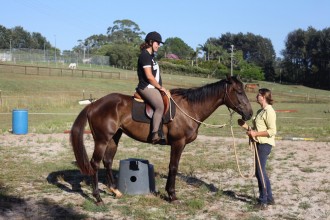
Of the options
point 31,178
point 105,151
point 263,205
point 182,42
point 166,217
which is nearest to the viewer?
point 166,217

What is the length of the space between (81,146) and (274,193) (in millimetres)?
3706

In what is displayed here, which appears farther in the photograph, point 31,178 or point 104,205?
point 31,178

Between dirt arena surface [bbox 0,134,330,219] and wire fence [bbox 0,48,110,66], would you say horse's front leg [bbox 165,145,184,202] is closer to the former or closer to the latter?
dirt arena surface [bbox 0,134,330,219]

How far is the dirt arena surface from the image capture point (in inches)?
246

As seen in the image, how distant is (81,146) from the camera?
279 inches

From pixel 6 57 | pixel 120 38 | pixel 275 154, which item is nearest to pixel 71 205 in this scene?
pixel 275 154

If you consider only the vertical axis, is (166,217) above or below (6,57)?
below

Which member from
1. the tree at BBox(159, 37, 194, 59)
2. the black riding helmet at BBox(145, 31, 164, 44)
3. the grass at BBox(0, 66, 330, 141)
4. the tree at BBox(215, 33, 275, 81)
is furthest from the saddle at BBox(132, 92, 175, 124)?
the tree at BBox(159, 37, 194, 59)

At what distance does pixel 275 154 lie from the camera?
1159 centimetres

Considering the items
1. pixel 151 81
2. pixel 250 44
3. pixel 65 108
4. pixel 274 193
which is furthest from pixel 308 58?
pixel 151 81

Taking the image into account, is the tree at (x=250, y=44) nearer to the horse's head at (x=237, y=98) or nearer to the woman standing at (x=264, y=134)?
the horse's head at (x=237, y=98)

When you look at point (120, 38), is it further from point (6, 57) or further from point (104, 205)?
point (104, 205)

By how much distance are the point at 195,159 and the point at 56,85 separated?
138 ft

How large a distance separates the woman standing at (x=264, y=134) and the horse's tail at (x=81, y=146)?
285 cm
